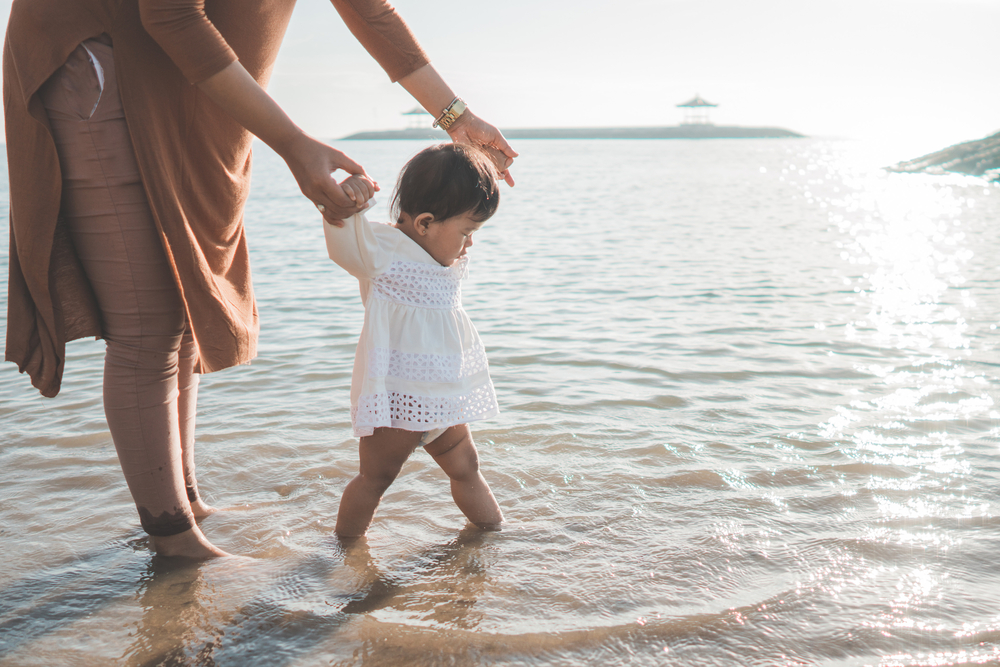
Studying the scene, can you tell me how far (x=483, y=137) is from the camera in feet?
7.19

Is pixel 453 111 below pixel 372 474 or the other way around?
the other way around

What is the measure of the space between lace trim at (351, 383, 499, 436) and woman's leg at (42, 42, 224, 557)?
18.1 inches

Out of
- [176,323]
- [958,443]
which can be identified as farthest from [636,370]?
[176,323]

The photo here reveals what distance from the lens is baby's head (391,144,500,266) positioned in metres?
1.92

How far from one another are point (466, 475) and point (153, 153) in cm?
113

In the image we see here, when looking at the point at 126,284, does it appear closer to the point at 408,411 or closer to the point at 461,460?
the point at 408,411

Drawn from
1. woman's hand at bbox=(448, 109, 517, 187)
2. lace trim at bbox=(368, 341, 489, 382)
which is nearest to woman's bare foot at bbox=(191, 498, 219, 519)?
lace trim at bbox=(368, 341, 489, 382)

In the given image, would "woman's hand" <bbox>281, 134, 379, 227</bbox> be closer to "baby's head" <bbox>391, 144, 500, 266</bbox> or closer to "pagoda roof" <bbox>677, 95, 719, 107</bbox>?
"baby's head" <bbox>391, 144, 500, 266</bbox>

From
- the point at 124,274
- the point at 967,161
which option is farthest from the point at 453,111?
the point at 967,161

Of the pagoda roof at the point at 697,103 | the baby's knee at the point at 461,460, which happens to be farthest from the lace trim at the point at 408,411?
Answer: the pagoda roof at the point at 697,103

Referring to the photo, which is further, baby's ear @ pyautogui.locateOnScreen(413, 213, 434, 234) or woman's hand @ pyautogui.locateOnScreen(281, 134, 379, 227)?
baby's ear @ pyautogui.locateOnScreen(413, 213, 434, 234)

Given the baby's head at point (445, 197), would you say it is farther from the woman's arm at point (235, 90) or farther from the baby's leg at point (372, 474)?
Answer: the baby's leg at point (372, 474)

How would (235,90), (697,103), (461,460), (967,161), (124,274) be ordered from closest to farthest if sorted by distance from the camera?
(235,90)
(124,274)
(461,460)
(967,161)
(697,103)

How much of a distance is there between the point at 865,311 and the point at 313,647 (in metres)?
4.88
